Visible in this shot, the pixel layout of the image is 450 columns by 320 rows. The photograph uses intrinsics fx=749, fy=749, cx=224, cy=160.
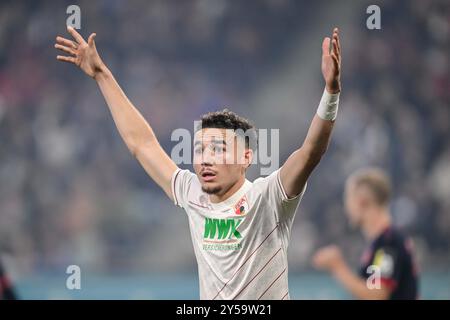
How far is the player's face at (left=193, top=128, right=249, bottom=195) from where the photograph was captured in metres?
4.34

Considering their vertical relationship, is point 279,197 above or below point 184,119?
below

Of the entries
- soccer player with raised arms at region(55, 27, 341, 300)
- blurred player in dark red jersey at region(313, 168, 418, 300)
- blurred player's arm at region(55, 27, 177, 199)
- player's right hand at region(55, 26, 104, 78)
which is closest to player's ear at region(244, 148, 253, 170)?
soccer player with raised arms at region(55, 27, 341, 300)

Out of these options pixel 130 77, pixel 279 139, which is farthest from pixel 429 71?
pixel 130 77

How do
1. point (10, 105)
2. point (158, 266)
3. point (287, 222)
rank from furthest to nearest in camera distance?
point (10, 105) → point (158, 266) → point (287, 222)

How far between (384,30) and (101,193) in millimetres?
5692

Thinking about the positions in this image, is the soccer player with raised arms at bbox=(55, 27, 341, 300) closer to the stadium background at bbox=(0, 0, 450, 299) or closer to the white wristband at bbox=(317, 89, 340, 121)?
the white wristband at bbox=(317, 89, 340, 121)

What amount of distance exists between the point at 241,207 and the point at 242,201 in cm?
5

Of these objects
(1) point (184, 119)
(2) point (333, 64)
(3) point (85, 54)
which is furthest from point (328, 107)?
(1) point (184, 119)

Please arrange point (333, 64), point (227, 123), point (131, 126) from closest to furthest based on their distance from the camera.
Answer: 1. point (333, 64)
2. point (227, 123)
3. point (131, 126)

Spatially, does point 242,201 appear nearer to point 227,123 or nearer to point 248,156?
point 248,156

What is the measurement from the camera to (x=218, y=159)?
14.3 feet

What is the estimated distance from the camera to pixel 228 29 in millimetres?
13234

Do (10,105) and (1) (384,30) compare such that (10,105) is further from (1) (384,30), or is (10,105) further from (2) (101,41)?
(1) (384,30)

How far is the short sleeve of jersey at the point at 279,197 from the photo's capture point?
13.5 ft
